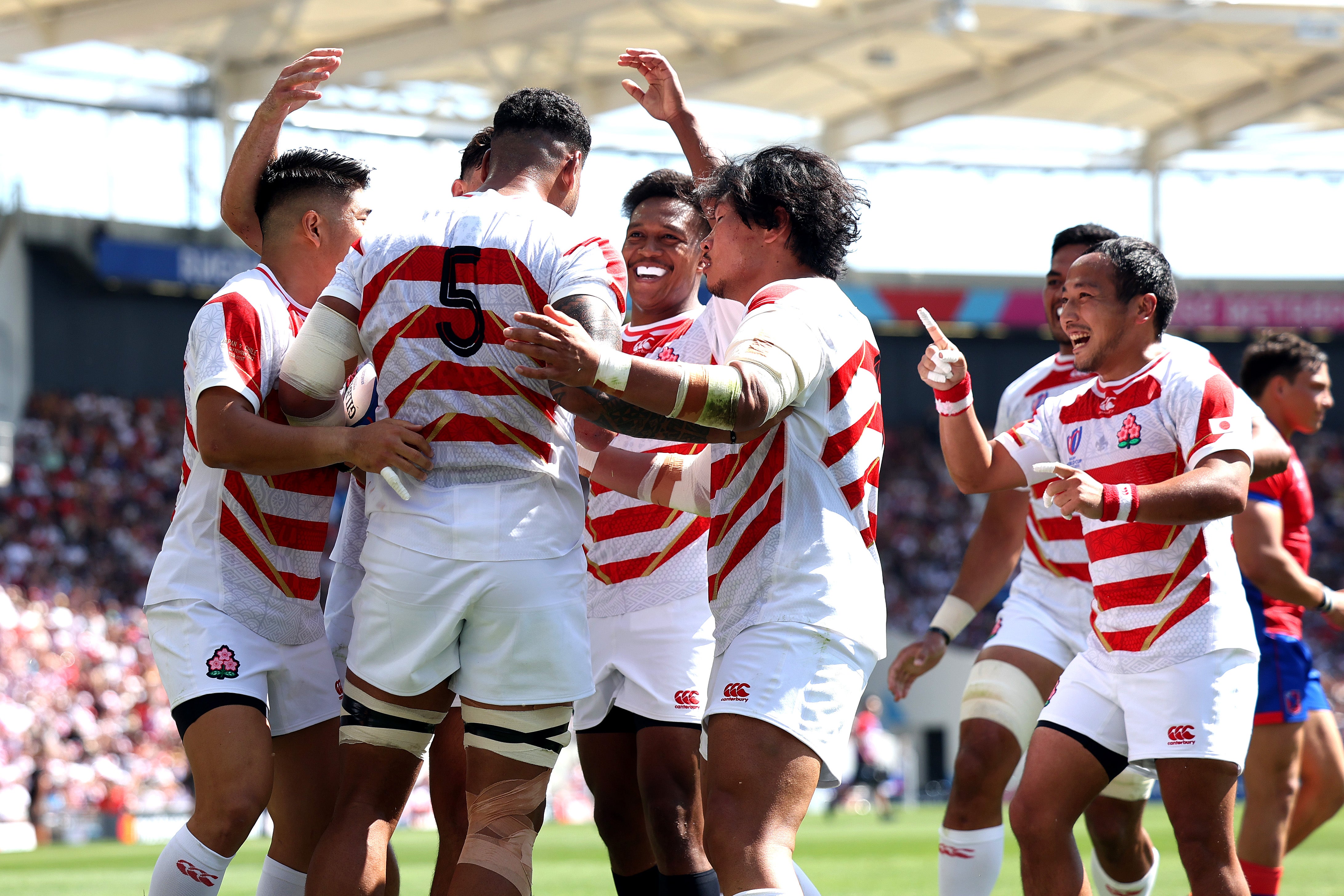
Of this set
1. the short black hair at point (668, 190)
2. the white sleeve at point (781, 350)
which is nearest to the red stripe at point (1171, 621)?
the white sleeve at point (781, 350)

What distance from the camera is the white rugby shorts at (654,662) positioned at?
467cm

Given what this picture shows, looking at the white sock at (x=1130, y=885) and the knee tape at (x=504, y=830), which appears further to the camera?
the white sock at (x=1130, y=885)

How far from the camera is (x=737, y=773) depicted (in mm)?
3354

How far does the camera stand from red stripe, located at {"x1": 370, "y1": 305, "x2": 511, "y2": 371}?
11.8 ft

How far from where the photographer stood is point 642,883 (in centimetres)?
480

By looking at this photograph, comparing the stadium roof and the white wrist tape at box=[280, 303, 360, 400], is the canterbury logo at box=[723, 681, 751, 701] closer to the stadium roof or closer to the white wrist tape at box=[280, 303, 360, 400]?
the white wrist tape at box=[280, 303, 360, 400]

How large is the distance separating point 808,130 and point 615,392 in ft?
93.2

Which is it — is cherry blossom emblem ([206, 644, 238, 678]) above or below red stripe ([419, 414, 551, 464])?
below

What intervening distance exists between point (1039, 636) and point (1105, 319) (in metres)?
1.51

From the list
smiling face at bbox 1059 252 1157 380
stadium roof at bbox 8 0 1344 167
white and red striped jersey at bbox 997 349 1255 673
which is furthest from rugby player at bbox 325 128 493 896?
stadium roof at bbox 8 0 1344 167

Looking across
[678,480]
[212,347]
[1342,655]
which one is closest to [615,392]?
[678,480]

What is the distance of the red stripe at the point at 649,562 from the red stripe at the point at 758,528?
4.11ft

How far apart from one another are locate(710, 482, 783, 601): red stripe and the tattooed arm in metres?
0.25

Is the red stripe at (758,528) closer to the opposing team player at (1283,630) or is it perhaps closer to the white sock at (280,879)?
the white sock at (280,879)
